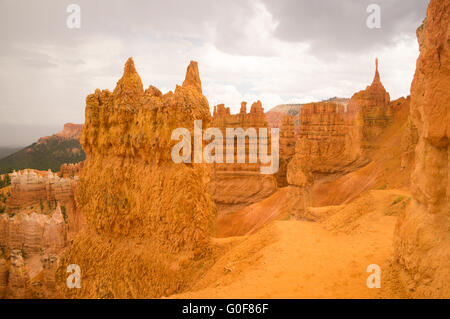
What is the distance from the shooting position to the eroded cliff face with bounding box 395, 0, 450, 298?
4.62 m

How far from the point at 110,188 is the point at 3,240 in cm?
1754

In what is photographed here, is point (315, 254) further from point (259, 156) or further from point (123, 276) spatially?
point (259, 156)

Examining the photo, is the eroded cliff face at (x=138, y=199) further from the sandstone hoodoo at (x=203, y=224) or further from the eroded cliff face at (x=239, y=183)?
the eroded cliff face at (x=239, y=183)

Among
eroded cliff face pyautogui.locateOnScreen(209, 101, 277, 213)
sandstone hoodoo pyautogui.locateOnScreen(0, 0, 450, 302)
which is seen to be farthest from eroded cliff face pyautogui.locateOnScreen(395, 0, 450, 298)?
eroded cliff face pyautogui.locateOnScreen(209, 101, 277, 213)

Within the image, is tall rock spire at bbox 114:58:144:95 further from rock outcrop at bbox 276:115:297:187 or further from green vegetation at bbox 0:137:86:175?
green vegetation at bbox 0:137:86:175

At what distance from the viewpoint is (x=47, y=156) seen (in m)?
57.7

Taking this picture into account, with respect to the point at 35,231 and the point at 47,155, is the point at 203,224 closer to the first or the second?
the point at 35,231

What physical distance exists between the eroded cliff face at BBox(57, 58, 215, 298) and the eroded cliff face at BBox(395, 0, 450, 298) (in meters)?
5.93

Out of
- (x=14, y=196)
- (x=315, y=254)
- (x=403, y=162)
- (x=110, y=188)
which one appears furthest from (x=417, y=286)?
(x=14, y=196)

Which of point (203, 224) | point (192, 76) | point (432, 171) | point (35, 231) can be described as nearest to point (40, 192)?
point (35, 231)

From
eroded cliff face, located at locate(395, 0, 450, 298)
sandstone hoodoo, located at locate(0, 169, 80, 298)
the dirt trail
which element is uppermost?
eroded cliff face, located at locate(395, 0, 450, 298)

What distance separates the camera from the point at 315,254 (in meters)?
8.86

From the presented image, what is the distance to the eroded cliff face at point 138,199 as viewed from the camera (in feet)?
29.6

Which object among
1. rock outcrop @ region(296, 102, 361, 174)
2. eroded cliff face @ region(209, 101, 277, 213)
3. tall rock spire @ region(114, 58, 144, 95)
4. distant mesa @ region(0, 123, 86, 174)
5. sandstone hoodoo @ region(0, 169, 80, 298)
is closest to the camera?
tall rock spire @ region(114, 58, 144, 95)
